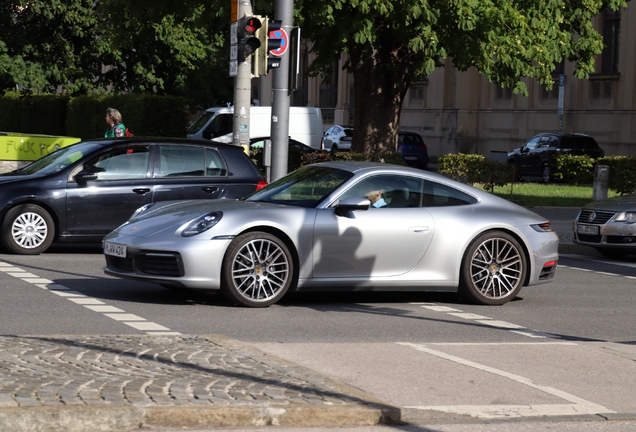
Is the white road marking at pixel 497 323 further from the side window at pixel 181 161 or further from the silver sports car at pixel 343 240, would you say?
the side window at pixel 181 161

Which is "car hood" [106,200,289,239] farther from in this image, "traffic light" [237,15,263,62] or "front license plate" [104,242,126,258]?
"traffic light" [237,15,263,62]

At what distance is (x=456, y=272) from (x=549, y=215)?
41.5 ft

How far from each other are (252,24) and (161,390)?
10791 mm

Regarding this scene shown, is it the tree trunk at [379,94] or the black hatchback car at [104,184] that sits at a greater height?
the tree trunk at [379,94]

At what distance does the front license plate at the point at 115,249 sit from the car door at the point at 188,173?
397 cm

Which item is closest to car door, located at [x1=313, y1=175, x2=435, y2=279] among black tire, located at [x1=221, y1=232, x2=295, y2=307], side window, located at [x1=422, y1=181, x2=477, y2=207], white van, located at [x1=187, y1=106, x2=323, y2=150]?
side window, located at [x1=422, y1=181, x2=477, y2=207]

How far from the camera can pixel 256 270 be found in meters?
10.4

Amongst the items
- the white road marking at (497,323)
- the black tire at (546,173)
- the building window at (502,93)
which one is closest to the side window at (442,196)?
the white road marking at (497,323)

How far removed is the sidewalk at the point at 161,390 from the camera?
563 cm

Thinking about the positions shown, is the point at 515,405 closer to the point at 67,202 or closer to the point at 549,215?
the point at 67,202

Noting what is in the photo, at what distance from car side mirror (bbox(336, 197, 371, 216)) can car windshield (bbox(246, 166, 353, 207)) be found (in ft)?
0.84

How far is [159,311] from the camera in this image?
397 inches

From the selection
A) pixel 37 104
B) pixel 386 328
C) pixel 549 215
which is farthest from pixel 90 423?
pixel 37 104

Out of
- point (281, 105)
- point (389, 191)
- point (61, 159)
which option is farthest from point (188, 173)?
point (389, 191)
